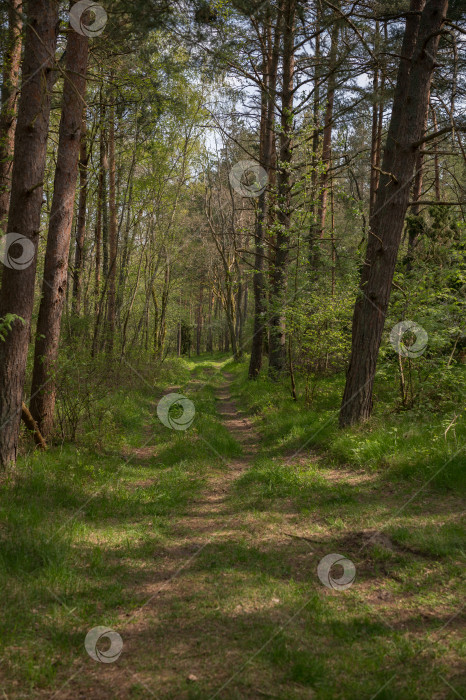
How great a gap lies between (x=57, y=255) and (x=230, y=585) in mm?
5024

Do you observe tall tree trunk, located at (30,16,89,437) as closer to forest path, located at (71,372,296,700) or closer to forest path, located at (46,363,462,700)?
forest path, located at (46,363,462,700)

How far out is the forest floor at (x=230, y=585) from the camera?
2.48m

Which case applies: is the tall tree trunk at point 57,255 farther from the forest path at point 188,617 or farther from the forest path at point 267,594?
the forest path at point 188,617

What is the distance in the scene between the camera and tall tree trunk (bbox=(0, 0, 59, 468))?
16.4 feet

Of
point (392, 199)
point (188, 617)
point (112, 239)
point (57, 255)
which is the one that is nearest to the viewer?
point (188, 617)

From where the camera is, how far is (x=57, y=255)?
6.41 metres

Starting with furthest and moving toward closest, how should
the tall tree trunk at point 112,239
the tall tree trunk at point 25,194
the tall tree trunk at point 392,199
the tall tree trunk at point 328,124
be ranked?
the tall tree trunk at point 112,239 < the tall tree trunk at point 328,124 < the tall tree trunk at point 392,199 < the tall tree trunk at point 25,194

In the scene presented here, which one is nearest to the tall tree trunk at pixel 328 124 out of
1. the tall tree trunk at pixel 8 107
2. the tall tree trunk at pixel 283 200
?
the tall tree trunk at pixel 283 200

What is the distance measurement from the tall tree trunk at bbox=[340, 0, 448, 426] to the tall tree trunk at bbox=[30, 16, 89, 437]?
14.9 ft

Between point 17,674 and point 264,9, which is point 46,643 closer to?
point 17,674

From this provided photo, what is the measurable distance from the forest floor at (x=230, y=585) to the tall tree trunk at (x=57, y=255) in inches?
44.1

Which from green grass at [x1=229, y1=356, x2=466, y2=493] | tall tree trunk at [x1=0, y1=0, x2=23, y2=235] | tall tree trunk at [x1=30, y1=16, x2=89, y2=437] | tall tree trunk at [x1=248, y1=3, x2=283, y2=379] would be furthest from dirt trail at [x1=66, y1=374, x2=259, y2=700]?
tall tree trunk at [x1=248, y1=3, x2=283, y2=379]

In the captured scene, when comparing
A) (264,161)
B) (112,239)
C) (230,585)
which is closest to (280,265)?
(264,161)

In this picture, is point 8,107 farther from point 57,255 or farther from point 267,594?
point 267,594
